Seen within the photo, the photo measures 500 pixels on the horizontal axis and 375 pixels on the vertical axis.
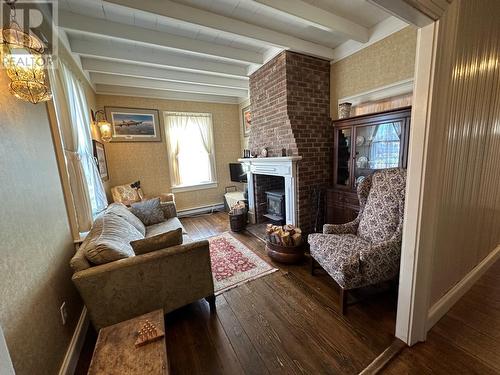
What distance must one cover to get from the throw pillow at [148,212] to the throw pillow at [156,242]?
155 cm

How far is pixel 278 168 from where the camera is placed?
10.7ft

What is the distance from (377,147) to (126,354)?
2944mm

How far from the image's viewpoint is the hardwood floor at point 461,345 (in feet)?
4.27

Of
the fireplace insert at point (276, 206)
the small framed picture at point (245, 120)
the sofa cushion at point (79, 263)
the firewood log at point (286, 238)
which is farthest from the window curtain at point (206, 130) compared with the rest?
the sofa cushion at point (79, 263)

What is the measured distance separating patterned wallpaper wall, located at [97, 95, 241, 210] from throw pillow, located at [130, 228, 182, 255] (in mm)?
2852

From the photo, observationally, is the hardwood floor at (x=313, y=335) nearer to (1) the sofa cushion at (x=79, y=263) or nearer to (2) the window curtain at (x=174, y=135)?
(1) the sofa cushion at (x=79, y=263)

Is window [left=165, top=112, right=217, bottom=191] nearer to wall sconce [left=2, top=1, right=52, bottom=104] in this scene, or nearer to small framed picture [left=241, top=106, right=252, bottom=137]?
small framed picture [left=241, top=106, right=252, bottom=137]

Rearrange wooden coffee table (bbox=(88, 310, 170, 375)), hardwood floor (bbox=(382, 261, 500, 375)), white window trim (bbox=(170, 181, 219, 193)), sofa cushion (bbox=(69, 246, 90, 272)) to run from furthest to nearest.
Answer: white window trim (bbox=(170, 181, 219, 193)) → sofa cushion (bbox=(69, 246, 90, 272)) → hardwood floor (bbox=(382, 261, 500, 375)) → wooden coffee table (bbox=(88, 310, 170, 375))

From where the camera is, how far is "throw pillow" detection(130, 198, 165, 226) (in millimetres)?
3062

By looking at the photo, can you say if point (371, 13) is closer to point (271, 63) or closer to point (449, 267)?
point (271, 63)

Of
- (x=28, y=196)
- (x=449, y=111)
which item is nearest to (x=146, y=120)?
(x=28, y=196)

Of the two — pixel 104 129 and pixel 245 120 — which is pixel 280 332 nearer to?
pixel 104 129

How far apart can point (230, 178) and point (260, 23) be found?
3.52 metres

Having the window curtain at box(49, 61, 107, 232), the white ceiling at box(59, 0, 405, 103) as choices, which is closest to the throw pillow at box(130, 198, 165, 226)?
the window curtain at box(49, 61, 107, 232)
